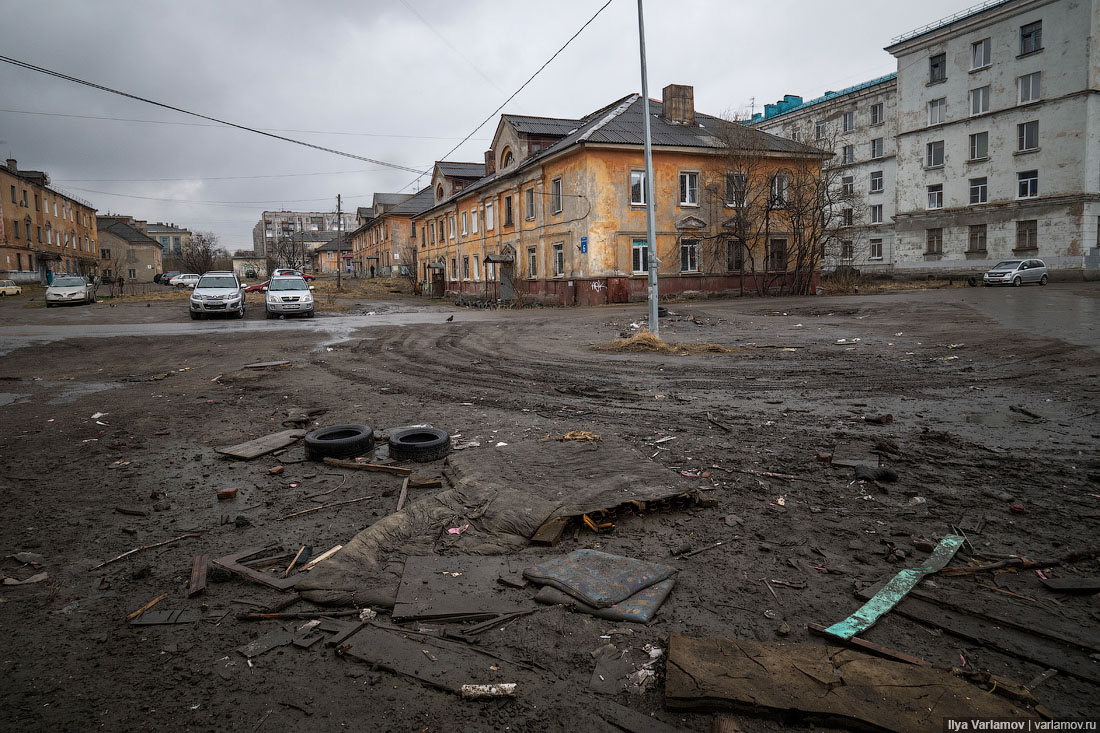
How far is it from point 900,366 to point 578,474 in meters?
7.80

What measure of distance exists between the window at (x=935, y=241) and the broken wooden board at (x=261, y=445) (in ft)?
159

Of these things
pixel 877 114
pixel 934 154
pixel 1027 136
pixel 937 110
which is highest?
pixel 877 114

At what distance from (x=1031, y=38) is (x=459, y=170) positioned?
39.7 metres

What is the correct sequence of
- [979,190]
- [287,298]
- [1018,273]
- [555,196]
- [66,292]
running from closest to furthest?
[287,298] < [555,196] < [66,292] < [1018,273] < [979,190]

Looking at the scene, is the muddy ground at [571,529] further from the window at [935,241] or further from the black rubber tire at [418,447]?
the window at [935,241]

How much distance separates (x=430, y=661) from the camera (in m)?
2.67

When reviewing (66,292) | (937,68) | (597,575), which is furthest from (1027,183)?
(66,292)

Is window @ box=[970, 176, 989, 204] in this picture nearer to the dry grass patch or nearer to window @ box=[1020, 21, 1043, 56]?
window @ box=[1020, 21, 1043, 56]

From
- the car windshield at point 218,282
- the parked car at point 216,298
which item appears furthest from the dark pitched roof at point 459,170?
the parked car at point 216,298

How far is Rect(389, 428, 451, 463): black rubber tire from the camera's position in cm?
553

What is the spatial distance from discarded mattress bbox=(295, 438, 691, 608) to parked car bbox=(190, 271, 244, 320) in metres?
22.5

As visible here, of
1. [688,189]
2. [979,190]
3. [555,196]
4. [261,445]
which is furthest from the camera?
[979,190]

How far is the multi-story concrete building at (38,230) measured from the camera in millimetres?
52562

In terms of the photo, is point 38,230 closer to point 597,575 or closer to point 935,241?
point 597,575
